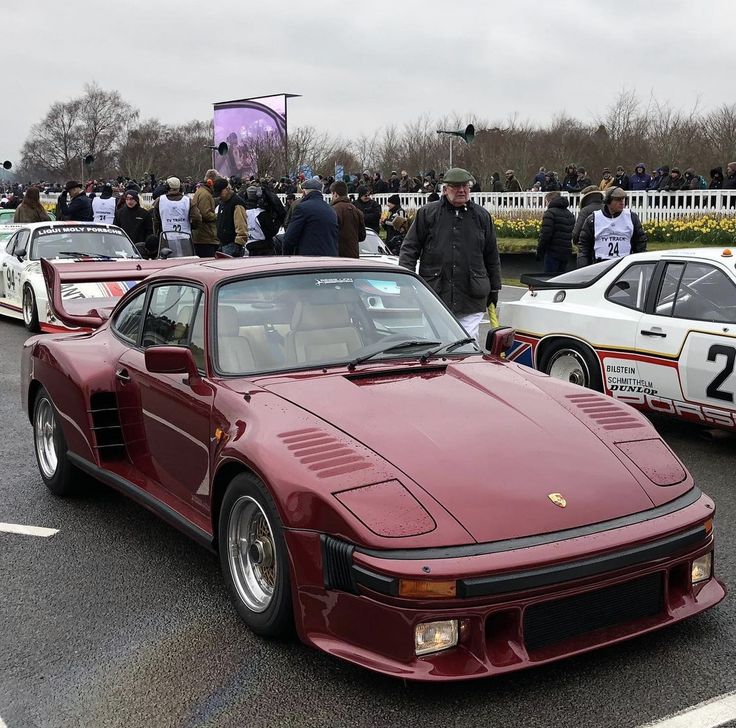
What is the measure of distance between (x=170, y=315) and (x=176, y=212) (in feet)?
32.1

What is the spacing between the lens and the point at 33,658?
3.79m

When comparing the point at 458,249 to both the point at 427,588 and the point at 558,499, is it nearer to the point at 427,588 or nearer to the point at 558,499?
the point at 558,499

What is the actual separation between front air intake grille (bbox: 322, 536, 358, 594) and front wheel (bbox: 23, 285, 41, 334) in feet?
33.9

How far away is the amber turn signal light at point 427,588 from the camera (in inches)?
123

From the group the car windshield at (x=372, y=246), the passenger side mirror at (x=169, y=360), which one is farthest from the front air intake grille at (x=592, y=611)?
the car windshield at (x=372, y=246)

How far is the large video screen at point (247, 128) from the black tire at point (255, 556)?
4936 centimetres

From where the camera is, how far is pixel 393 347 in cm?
462

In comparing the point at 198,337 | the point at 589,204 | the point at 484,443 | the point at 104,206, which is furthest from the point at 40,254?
the point at 484,443

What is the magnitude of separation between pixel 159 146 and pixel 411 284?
10027 cm

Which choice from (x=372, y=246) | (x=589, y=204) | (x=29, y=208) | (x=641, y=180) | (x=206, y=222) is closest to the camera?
(x=589, y=204)

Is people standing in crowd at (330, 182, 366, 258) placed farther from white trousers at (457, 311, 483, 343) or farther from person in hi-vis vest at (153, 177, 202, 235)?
white trousers at (457, 311, 483, 343)

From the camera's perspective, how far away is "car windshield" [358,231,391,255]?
48.5 ft

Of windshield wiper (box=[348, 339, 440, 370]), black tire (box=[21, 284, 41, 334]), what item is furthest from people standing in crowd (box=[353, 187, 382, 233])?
windshield wiper (box=[348, 339, 440, 370])

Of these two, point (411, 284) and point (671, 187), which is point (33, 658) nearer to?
point (411, 284)
